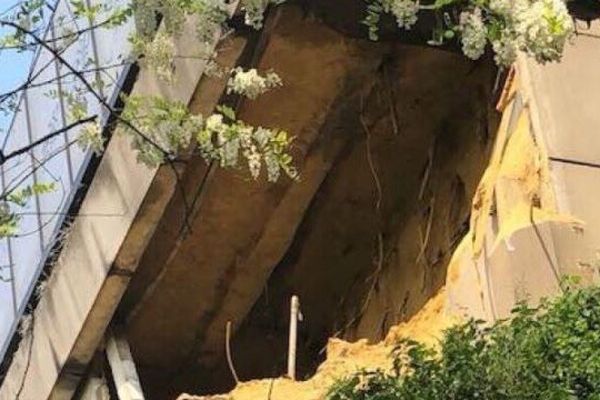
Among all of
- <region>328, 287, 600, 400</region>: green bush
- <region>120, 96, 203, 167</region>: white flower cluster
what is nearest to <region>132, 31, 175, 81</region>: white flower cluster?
<region>120, 96, 203, 167</region>: white flower cluster

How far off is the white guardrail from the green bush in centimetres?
286

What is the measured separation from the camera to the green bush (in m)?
6.93

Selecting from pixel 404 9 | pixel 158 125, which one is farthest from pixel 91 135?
pixel 404 9

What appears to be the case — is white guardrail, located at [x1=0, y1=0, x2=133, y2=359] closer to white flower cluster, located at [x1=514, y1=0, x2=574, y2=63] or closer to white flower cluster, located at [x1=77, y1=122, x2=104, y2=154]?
white flower cluster, located at [x1=77, y1=122, x2=104, y2=154]

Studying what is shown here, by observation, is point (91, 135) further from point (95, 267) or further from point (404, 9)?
point (95, 267)

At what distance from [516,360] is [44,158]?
12.8 feet

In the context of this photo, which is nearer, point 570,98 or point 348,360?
point 570,98

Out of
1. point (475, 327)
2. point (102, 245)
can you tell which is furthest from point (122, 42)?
point (475, 327)

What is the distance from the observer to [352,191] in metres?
11.4

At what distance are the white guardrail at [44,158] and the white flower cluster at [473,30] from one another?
3272 mm

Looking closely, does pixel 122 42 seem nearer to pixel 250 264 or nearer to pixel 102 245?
pixel 102 245

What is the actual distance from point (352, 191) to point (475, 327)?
149 inches

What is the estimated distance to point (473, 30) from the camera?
6.23m

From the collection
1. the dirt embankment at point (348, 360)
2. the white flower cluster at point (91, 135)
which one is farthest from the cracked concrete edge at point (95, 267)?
the white flower cluster at point (91, 135)
